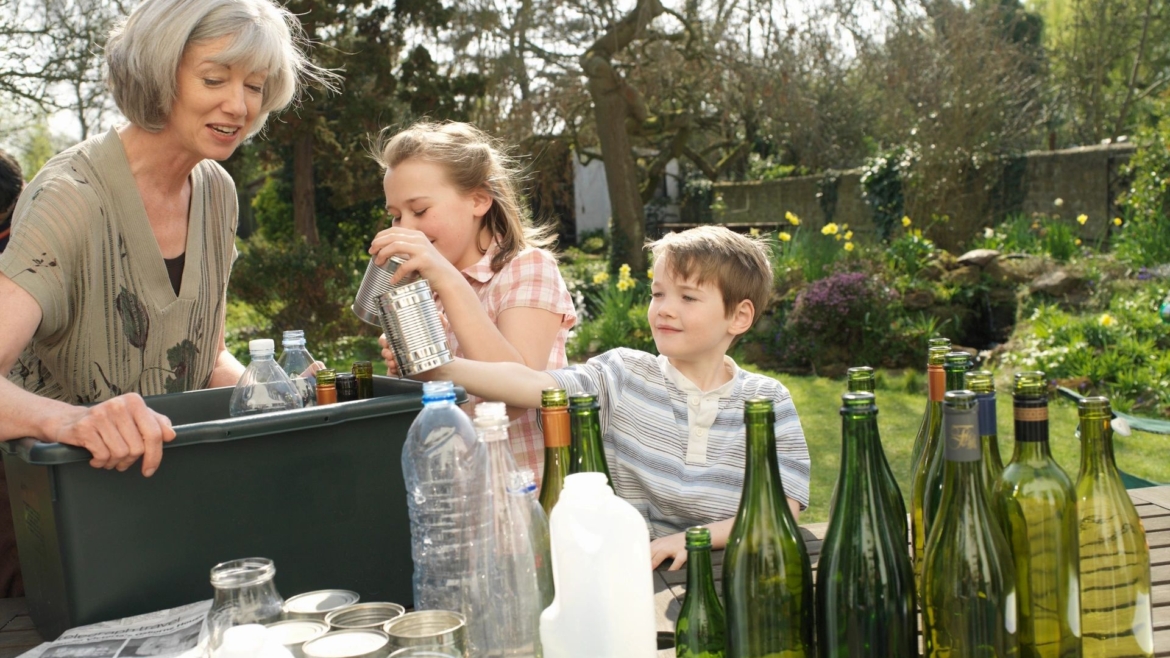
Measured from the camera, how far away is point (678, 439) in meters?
2.00

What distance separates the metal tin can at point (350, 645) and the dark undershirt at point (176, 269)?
125 cm

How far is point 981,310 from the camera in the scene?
8.59m

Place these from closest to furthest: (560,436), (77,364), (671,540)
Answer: (560,436), (671,540), (77,364)

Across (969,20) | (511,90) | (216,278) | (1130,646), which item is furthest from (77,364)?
(969,20)

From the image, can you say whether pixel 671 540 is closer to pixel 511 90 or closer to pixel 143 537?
pixel 143 537

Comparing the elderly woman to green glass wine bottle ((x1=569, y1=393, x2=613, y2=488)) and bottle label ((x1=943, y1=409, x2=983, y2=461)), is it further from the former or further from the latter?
bottle label ((x1=943, y1=409, x2=983, y2=461))

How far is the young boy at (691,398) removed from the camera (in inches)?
76.5

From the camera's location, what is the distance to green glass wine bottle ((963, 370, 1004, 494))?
1.10 metres

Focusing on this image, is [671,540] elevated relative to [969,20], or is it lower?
lower

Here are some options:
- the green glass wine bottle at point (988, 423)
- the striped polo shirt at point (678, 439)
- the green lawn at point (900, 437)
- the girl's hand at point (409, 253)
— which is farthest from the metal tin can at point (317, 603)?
the green lawn at point (900, 437)

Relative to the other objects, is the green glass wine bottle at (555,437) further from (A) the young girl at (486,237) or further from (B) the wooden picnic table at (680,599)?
(A) the young girl at (486,237)

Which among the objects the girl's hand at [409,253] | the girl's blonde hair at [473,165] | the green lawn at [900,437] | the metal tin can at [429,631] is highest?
the girl's blonde hair at [473,165]

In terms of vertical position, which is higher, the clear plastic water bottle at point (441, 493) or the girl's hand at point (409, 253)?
the girl's hand at point (409, 253)

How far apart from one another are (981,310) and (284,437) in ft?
26.6
